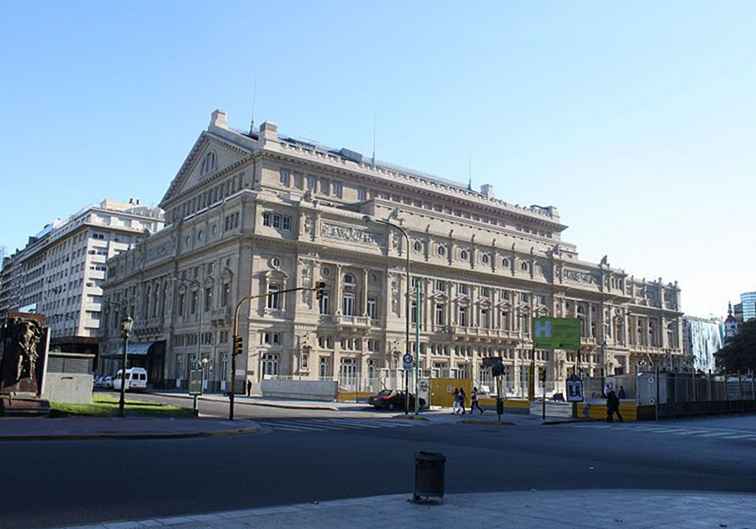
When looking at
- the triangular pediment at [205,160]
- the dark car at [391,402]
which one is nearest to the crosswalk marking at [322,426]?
the dark car at [391,402]

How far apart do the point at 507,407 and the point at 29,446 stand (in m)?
36.5

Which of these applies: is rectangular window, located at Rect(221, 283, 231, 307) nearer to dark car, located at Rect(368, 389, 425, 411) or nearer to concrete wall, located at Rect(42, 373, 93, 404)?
dark car, located at Rect(368, 389, 425, 411)

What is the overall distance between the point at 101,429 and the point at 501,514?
1609 cm

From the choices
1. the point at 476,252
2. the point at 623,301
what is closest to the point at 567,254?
the point at 623,301

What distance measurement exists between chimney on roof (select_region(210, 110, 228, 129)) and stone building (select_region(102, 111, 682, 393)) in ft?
0.55

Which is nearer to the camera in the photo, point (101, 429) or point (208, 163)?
point (101, 429)

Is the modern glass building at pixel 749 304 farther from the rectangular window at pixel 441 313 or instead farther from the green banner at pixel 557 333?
the green banner at pixel 557 333

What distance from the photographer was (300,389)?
188 feet

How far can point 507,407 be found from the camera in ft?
159

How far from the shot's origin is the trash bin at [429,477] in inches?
397

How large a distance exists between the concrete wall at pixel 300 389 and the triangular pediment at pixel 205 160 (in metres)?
27.3

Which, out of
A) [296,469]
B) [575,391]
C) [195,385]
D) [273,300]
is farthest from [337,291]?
[296,469]

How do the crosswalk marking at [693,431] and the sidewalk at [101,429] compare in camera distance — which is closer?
the sidewalk at [101,429]

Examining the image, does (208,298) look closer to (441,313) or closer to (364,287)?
(364,287)
